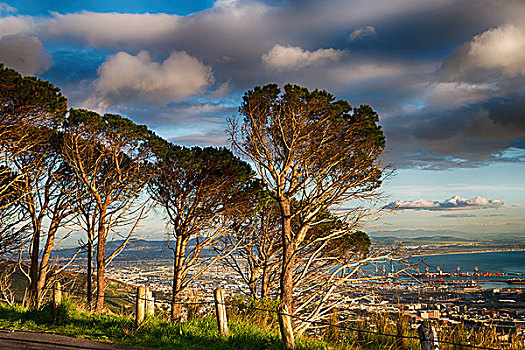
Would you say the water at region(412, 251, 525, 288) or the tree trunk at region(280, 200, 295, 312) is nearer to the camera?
the water at region(412, 251, 525, 288)

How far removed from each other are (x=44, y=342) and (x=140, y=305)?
76.5 inches

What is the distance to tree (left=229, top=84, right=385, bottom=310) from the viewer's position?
15539mm

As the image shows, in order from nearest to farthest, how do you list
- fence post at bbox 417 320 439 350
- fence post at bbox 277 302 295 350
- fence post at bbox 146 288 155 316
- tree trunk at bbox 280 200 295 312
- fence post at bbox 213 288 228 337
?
fence post at bbox 417 320 439 350, fence post at bbox 277 302 295 350, fence post at bbox 213 288 228 337, fence post at bbox 146 288 155 316, tree trunk at bbox 280 200 295 312

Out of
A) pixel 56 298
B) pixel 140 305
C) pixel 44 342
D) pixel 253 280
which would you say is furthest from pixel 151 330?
pixel 253 280

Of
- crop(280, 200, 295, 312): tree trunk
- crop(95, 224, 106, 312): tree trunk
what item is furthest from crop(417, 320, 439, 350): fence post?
crop(95, 224, 106, 312): tree trunk

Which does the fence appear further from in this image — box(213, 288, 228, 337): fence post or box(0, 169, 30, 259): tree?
box(0, 169, 30, 259): tree

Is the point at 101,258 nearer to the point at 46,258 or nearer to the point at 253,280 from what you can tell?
the point at 46,258

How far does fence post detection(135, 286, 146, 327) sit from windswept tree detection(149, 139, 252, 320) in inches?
386

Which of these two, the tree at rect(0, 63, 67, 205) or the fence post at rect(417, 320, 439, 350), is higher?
the tree at rect(0, 63, 67, 205)

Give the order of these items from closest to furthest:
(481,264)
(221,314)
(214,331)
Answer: (221,314)
(214,331)
(481,264)

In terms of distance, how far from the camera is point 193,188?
19.0 meters

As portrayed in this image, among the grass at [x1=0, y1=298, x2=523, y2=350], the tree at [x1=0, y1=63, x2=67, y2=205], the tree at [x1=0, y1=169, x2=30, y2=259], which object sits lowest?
the grass at [x1=0, y1=298, x2=523, y2=350]

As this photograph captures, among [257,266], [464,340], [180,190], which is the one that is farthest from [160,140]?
[464,340]

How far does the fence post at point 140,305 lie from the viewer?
8.80 meters
